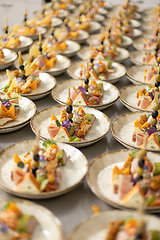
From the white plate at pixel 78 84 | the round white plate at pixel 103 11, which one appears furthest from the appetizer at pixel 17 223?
the round white plate at pixel 103 11

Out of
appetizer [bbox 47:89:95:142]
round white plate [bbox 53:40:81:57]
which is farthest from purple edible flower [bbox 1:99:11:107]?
round white plate [bbox 53:40:81:57]

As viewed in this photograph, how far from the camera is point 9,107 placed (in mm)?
2537

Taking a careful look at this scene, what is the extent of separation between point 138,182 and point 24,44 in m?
3.12

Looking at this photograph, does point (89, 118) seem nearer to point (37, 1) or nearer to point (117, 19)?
point (117, 19)

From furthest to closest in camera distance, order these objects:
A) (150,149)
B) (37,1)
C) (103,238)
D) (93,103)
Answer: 1. (37,1)
2. (93,103)
3. (150,149)
4. (103,238)

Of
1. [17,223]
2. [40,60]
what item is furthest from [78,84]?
[17,223]

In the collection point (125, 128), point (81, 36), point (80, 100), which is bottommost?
point (125, 128)

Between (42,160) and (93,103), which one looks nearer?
(42,160)

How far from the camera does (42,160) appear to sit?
1862 mm

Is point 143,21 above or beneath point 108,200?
above

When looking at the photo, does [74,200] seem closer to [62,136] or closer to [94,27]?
[62,136]

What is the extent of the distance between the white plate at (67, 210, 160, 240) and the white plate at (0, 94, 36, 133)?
3.81ft

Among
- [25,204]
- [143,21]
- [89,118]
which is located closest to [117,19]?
[143,21]

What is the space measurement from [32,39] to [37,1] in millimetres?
4230
